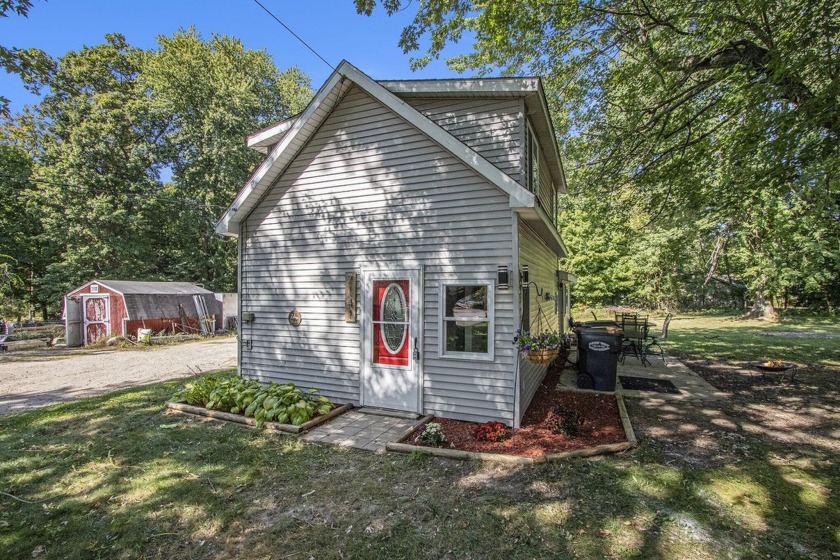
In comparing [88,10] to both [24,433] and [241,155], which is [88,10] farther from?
[241,155]

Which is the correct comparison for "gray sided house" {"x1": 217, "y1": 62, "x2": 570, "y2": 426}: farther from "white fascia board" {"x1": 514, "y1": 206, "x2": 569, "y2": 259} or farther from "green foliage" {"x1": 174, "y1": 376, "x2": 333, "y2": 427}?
"green foliage" {"x1": 174, "y1": 376, "x2": 333, "y2": 427}

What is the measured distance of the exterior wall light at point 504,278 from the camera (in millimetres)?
5402

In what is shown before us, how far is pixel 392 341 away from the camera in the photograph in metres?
6.38

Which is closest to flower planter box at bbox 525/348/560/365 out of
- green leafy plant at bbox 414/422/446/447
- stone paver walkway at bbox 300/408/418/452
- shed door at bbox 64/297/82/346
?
green leafy plant at bbox 414/422/446/447

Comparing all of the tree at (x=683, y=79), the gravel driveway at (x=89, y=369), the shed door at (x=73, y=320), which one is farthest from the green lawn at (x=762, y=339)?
the shed door at (x=73, y=320)

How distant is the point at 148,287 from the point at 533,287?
63.7 ft

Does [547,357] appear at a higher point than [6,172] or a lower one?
lower

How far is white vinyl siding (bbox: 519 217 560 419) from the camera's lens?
19.5 feet

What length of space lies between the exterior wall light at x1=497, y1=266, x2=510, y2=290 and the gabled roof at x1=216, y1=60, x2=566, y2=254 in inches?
33.9

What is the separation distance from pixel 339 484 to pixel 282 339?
3.68m

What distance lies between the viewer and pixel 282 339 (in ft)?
24.0

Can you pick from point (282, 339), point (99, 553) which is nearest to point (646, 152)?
point (282, 339)

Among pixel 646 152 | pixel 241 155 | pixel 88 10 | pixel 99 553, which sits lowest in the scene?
pixel 99 553

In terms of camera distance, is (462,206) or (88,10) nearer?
(462,206)
